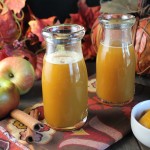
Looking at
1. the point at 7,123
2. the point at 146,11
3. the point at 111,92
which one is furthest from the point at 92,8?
the point at 7,123

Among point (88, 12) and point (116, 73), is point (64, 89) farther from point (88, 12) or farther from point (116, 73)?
point (88, 12)

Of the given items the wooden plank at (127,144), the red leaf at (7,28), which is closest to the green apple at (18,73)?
the red leaf at (7,28)

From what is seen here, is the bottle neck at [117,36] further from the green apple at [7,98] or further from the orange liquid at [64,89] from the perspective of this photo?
the green apple at [7,98]

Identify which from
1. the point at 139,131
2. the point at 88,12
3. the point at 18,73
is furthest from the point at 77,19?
the point at 139,131

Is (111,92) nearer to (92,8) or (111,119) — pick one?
(111,119)

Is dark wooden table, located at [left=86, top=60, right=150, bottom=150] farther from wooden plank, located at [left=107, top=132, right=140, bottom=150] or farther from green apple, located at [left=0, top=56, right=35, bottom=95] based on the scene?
green apple, located at [left=0, top=56, right=35, bottom=95]

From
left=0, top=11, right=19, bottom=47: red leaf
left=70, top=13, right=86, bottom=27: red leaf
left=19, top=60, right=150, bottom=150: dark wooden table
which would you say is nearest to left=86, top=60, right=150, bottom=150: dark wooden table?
left=19, top=60, right=150, bottom=150: dark wooden table
